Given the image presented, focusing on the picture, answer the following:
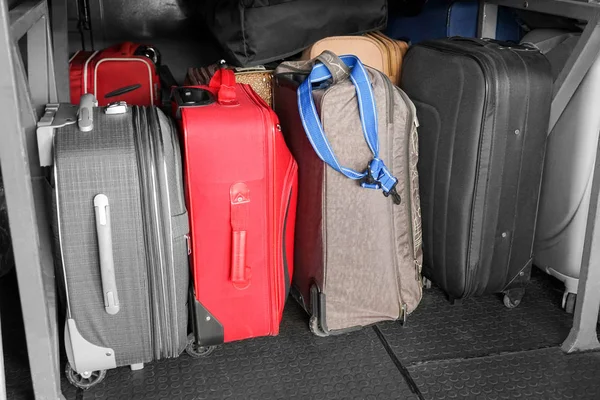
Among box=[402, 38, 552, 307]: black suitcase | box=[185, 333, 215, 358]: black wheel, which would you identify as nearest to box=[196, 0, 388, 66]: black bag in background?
box=[402, 38, 552, 307]: black suitcase

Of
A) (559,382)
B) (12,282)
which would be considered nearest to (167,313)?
(12,282)

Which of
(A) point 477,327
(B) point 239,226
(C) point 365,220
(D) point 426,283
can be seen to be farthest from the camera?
(D) point 426,283

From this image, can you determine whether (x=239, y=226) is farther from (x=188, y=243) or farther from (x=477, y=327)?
(x=477, y=327)

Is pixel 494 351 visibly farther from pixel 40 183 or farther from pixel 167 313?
pixel 40 183

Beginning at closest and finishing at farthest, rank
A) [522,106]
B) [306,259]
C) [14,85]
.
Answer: [14,85] → [522,106] → [306,259]

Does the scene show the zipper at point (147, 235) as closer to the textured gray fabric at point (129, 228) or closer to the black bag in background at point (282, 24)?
the textured gray fabric at point (129, 228)

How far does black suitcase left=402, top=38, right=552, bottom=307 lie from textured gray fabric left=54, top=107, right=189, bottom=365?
0.64 m

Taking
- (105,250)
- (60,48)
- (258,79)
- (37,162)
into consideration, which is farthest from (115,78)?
(105,250)

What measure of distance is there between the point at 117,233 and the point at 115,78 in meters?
0.89

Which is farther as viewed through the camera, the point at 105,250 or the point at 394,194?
the point at 394,194

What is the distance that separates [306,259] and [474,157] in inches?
18.1

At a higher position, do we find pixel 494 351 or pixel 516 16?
pixel 516 16

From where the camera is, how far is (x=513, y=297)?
5.17 ft

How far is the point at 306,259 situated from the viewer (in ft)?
4.90
